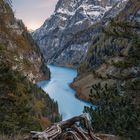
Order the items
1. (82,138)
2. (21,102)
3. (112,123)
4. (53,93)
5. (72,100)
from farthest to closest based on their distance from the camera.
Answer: (53,93)
(72,100)
(21,102)
(112,123)
(82,138)

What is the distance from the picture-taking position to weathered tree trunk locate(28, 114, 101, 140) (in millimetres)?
7016

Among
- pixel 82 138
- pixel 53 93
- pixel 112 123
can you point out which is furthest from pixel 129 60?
pixel 53 93

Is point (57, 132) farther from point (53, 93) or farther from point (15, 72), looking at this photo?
point (53, 93)

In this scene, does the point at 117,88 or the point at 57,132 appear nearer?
the point at 57,132

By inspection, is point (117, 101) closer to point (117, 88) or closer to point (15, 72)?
point (117, 88)

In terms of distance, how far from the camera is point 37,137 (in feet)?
22.2

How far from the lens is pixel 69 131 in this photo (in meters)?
7.34

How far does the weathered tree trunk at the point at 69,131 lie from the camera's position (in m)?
7.02

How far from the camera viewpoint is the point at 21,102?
35375 millimetres

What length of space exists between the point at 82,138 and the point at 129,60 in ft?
69.8

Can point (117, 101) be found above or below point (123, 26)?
below

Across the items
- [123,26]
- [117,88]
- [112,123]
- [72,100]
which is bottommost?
[72,100]

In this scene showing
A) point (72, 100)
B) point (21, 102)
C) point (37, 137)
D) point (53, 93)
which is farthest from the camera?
point (53, 93)

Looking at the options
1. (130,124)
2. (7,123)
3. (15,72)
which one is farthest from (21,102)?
(130,124)
